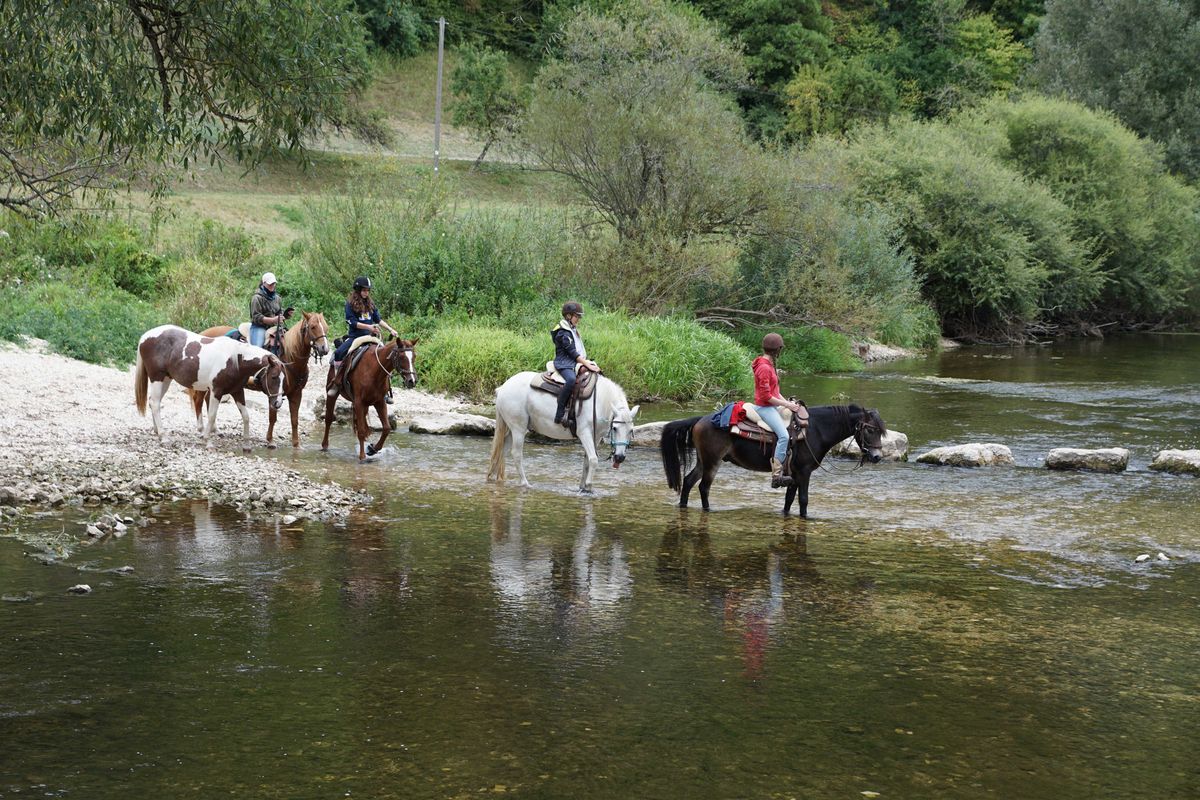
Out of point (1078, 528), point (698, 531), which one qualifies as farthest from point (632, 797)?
point (1078, 528)

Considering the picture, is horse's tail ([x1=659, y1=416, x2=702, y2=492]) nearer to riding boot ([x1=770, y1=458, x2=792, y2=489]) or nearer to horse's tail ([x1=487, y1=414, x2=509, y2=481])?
riding boot ([x1=770, y1=458, x2=792, y2=489])

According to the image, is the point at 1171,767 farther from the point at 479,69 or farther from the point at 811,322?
the point at 479,69

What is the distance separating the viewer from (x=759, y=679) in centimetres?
802

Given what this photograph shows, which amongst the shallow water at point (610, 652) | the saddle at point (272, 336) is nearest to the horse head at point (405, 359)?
the shallow water at point (610, 652)

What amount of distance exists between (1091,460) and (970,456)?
1.76m

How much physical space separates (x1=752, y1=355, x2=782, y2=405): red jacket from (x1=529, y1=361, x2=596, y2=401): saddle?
2.35 metres

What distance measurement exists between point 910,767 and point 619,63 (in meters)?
29.4

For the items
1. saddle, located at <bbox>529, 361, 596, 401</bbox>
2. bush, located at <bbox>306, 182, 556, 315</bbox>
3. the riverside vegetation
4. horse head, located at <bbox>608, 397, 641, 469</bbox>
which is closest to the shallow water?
horse head, located at <bbox>608, 397, 641, 469</bbox>

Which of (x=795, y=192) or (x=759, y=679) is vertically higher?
(x=795, y=192)

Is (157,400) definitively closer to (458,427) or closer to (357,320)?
(357,320)

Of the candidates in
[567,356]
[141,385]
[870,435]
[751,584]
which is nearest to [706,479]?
[870,435]

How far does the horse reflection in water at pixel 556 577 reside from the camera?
365 inches

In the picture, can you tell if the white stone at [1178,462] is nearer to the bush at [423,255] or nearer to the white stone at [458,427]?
the white stone at [458,427]

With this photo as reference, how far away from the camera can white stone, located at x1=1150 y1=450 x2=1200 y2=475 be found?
18.0 m
